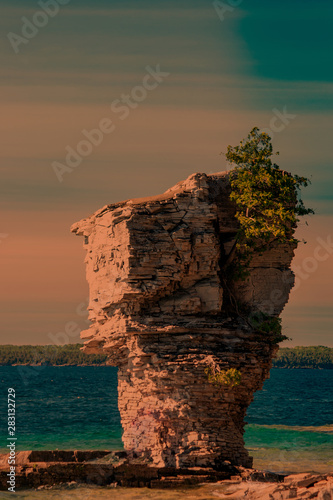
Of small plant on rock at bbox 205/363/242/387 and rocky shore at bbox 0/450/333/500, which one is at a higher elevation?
small plant on rock at bbox 205/363/242/387

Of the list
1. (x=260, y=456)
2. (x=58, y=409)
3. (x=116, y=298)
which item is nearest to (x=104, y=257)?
(x=116, y=298)

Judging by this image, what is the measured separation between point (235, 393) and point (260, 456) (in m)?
14.3

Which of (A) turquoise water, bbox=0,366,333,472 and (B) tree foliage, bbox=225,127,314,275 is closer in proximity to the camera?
(B) tree foliage, bbox=225,127,314,275

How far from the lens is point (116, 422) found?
63719mm

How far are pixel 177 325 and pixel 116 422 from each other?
35928mm

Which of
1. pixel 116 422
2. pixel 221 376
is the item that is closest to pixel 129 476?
pixel 221 376

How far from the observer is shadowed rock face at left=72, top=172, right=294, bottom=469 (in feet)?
94.8

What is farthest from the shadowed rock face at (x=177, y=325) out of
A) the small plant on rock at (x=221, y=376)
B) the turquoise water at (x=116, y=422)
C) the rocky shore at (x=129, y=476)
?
the turquoise water at (x=116, y=422)

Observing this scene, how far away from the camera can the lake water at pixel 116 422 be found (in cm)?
4400

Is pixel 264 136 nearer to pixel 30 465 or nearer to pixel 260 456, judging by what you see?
pixel 30 465

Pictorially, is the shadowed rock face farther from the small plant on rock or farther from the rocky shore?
the rocky shore

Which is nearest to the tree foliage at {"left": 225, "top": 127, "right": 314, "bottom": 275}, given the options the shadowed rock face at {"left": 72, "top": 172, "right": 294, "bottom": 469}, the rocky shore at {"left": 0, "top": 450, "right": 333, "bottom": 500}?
the shadowed rock face at {"left": 72, "top": 172, "right": 294, "bottom": 469}

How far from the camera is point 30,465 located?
27.4 m

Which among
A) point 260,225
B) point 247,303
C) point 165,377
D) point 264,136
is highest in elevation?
point 264,136
